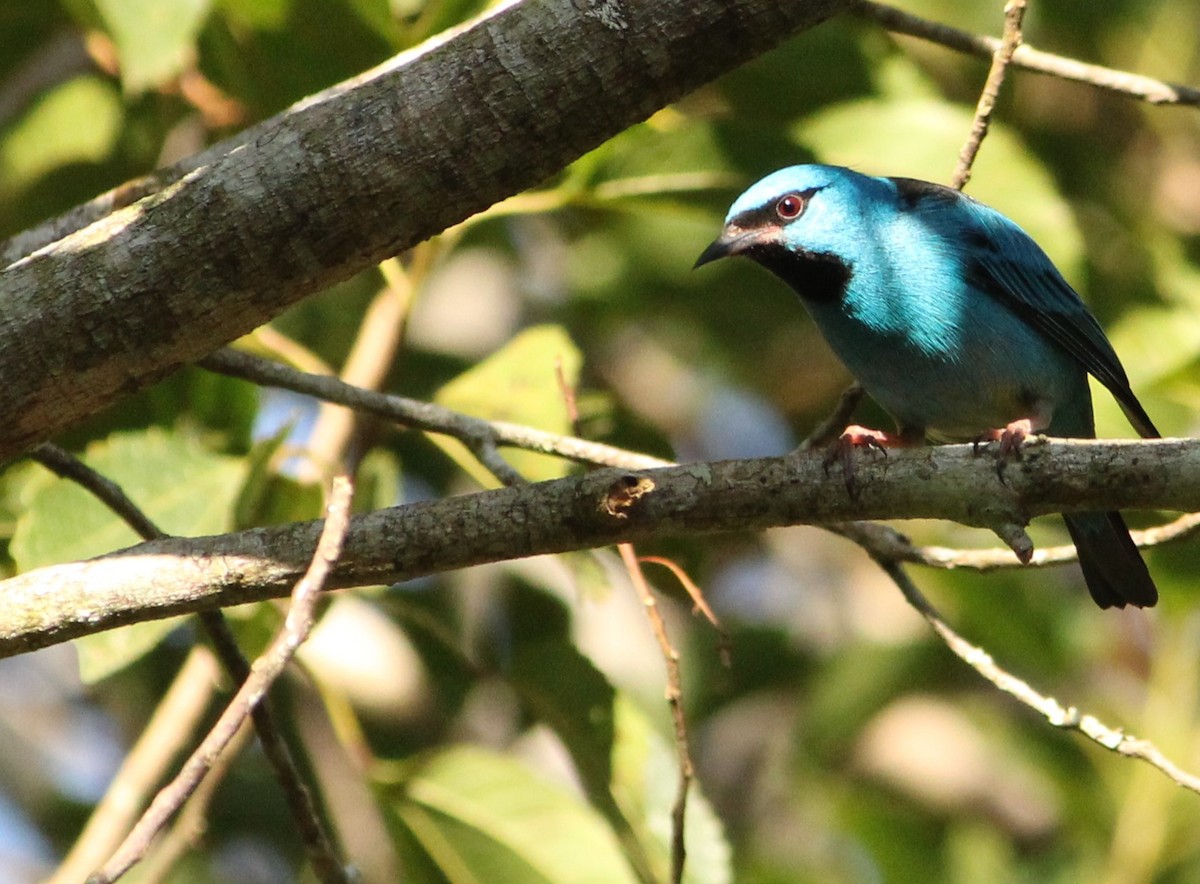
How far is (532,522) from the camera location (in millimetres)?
2465

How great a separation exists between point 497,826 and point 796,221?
6.17 ft

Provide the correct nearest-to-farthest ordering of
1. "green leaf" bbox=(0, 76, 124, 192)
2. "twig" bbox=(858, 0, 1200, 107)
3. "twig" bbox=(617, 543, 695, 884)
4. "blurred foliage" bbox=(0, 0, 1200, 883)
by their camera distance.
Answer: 1. "twig" bbox=(617, 543, 695, 884)
2. "twig" bbox=(858, 0, 1200, 107)
3. "blurred foliage" bbox=(0, 0, 1200, 883)
4. "green leaf" bbox=(0, 76, 124, 192)

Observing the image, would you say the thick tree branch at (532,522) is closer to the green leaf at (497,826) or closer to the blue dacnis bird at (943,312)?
the blue dacnis bird at (943,312)

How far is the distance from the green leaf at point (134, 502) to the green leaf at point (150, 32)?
929mm

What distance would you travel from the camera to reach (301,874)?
579 cm

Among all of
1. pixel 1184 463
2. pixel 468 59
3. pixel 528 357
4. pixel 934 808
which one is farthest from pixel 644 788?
pixel 934 808

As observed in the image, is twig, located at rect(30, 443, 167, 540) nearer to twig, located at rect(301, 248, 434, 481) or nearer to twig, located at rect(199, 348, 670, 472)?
twig, located at rect(199, 348, 670, 472)

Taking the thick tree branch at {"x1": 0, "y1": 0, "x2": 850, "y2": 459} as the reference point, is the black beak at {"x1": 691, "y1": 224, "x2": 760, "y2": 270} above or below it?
below

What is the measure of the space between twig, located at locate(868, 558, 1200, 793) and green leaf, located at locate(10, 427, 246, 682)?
5.37 feet

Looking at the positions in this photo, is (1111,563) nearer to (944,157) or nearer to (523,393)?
(944,157)

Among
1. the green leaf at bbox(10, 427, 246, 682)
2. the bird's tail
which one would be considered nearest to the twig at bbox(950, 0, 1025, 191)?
the bird's tail

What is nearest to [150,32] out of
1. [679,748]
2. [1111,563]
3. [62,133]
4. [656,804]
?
[62,133]

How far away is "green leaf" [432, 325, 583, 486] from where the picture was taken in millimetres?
3783

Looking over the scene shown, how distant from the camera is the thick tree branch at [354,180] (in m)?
2.23
